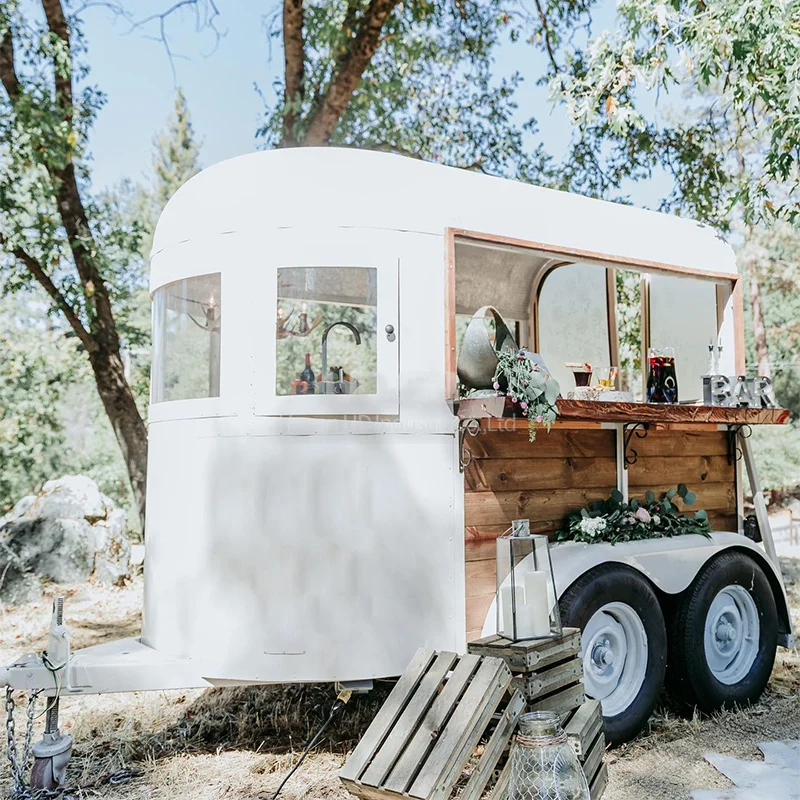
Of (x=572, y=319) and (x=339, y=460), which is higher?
(x=572, y=319)

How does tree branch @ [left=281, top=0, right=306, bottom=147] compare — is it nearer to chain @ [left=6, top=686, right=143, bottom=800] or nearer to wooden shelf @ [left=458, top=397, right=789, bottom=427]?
wooden shelf @ [left=458, top=397, right=789, bottom=427]

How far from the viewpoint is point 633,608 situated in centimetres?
433

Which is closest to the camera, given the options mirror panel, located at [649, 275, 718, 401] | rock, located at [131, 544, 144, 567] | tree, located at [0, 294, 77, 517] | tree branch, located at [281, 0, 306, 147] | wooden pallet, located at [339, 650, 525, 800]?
wooden pallet, located at [339, 650, 525, 800]

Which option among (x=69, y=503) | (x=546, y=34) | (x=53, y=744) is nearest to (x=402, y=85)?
(x=546, y=34)

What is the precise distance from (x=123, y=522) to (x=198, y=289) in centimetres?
620

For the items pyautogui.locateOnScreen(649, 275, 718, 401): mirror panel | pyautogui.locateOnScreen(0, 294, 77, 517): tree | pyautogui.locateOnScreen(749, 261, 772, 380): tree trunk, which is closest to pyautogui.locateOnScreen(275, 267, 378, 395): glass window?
pyautogui.locateOnScreen(649, 275, 718, 401): mirror panel

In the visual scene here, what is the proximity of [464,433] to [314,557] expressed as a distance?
939mm

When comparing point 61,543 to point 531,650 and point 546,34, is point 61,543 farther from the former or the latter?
point 546,34

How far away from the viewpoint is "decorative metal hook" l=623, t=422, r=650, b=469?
4.80 metres

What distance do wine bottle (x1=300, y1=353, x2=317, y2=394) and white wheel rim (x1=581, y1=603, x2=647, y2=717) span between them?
1.82 m

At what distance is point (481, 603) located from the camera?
405cm

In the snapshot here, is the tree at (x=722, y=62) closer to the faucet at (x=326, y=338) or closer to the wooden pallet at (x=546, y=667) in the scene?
the faucet at (x=326, y=338)

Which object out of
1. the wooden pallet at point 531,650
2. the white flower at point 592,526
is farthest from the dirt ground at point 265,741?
the white flower at point 592,526

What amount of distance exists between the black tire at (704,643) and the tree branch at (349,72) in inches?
253
